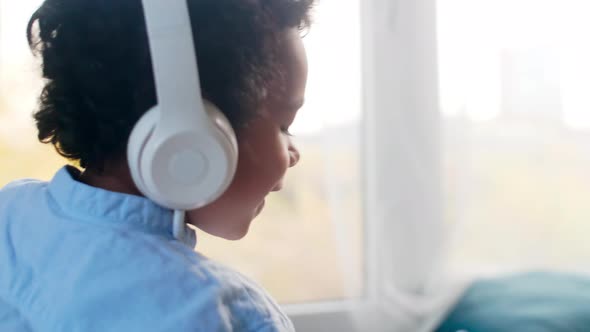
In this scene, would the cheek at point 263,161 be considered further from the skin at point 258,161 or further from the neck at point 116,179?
the neck at point 116,179

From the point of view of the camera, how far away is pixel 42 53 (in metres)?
0.62

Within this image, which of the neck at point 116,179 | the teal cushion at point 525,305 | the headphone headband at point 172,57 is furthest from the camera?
the teal cushion at point 525,305

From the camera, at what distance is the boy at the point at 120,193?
1.73 ft

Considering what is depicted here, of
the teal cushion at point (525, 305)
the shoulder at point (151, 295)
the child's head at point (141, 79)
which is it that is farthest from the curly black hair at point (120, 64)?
the teal cushion at point (525, 305)

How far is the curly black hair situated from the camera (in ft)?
1.90

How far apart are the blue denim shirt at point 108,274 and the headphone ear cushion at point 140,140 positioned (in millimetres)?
66

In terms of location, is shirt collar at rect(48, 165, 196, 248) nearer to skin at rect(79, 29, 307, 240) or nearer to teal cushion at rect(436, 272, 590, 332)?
skin at rect(79, 29, 307, 240)

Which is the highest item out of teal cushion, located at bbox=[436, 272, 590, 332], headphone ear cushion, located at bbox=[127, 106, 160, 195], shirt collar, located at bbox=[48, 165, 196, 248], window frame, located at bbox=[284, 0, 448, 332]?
headphone ear cushion, located at bbox=[127, 106, 160, 195]

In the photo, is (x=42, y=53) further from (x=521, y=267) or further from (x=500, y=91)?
(x=521, y=267)

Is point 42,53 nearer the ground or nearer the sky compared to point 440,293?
nearer the sky

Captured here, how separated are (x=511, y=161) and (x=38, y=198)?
80 cm

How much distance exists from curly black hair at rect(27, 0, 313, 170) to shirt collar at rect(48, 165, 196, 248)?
1.5 inches

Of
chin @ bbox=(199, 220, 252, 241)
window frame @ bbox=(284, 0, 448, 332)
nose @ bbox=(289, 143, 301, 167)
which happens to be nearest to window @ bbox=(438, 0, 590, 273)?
window frame @ bbox=(284, 0, 448, 332)

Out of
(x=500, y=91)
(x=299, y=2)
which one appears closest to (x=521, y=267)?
(x=500, y=91)
